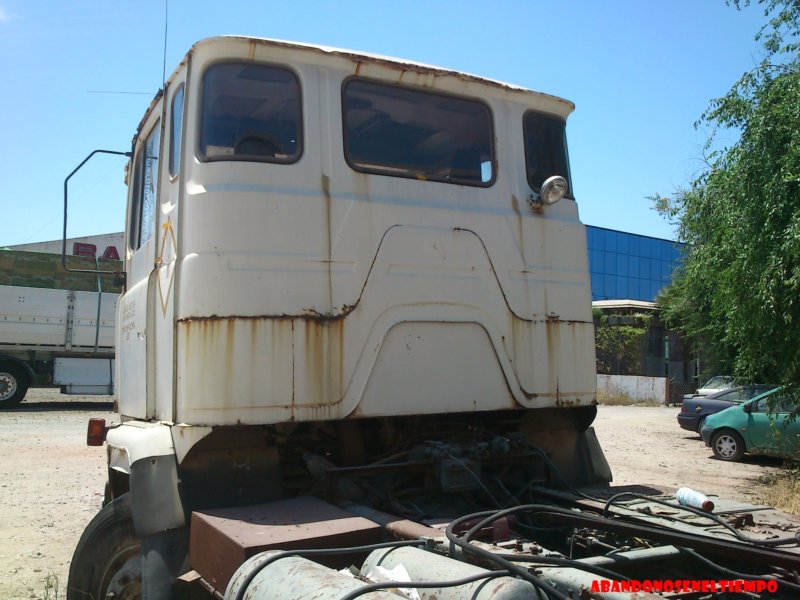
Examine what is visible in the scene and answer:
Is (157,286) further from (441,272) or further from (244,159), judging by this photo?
(441,272)

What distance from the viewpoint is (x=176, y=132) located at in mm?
3721

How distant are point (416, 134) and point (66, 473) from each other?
8087 mm

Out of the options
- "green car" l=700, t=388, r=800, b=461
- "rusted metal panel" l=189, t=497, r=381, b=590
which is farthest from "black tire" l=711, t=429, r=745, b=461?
"rusted metal panel" l=189, t=497, r=381, b=590

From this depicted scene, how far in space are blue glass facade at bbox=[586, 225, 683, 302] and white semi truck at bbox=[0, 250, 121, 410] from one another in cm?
2804

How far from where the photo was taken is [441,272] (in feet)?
11.9

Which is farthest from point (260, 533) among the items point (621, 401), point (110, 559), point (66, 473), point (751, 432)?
point (621, 401)

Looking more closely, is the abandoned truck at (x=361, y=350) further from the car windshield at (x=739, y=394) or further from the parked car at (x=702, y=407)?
the parked car at (x=702, y=407)

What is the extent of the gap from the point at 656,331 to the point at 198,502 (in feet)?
86.9

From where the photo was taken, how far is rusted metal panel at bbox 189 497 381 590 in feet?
8.74

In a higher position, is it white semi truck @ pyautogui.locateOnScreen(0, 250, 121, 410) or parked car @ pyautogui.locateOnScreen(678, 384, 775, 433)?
white semi truck @ pyautogui.locateOnScreen(0, 250, 121, 410)

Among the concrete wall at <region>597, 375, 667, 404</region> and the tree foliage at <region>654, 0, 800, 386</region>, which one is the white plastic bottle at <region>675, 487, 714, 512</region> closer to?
the tree foliage at <region>654, 0, 800, 386</region>

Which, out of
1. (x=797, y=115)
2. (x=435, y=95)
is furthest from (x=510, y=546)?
(x=797, y=115)

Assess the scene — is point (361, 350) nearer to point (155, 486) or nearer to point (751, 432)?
point (155, 486)

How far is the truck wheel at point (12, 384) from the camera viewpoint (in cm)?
1861
